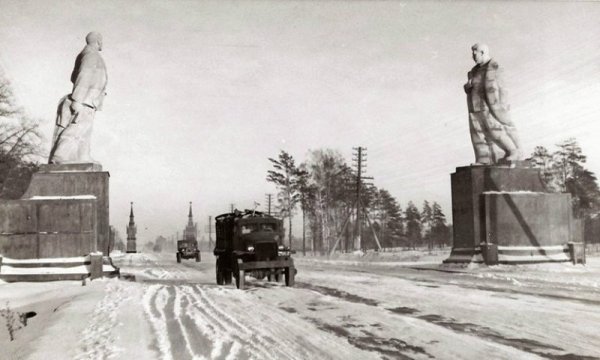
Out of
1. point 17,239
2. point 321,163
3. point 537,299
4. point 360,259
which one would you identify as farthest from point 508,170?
point 321,163

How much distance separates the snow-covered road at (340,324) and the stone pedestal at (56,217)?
5925 millimetres

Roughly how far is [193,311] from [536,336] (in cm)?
643

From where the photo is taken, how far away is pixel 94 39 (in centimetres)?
2195

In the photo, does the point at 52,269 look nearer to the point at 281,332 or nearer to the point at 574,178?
the point at 281,332

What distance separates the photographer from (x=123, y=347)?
715 cm

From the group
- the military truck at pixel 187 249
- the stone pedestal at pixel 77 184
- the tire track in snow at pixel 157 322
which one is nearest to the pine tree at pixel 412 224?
the military truck at pixel 187 249

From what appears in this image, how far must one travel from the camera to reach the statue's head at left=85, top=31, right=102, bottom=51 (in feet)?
72.0

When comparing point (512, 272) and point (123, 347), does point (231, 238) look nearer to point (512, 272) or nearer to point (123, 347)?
point (123, 347)

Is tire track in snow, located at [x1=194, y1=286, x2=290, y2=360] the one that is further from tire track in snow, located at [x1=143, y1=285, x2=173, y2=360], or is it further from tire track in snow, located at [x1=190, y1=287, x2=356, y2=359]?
tire track in snow, located at [x1=143, y1=285, x2=173, y2=360]

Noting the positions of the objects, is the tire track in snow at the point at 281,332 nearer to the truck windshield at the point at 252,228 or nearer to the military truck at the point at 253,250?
the military truck at the point at 253,250

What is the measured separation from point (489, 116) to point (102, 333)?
22715 mm

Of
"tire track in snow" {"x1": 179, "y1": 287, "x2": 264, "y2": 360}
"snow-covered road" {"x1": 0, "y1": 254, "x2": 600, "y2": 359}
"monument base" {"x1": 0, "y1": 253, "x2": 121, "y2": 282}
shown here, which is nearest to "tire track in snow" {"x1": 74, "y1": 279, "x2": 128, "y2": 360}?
"snow-covered road" {"x1": 0, "y1": 254, "x2": 600, "y2": 359}

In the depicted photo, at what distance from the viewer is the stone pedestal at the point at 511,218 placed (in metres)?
24.7

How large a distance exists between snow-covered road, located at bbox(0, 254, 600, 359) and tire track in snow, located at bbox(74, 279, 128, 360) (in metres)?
0.02
